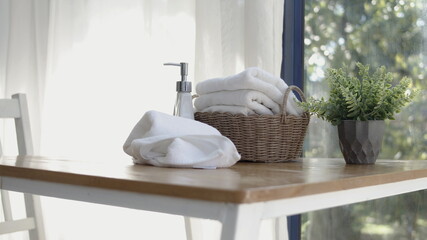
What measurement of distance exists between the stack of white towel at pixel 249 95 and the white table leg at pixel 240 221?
2.01 ft

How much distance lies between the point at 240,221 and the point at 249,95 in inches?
25.5

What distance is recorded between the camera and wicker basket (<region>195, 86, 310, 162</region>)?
4.24 feet

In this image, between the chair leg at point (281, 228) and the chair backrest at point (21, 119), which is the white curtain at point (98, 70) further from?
the chair leg at point (281, 228)

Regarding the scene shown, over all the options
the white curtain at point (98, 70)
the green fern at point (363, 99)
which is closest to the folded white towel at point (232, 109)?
the green fern at point (363, 99)

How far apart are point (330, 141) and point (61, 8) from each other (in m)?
1.04

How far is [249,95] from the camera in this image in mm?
1307

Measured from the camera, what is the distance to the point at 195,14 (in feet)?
6.38

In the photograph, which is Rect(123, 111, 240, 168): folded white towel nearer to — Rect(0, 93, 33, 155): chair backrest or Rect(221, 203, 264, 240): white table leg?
Rect(221, 203, 264, 240): white table leg

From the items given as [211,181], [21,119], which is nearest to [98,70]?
[21,119]

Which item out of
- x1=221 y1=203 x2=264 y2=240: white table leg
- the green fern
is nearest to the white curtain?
the green fern

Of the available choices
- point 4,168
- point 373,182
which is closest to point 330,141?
point 373,182

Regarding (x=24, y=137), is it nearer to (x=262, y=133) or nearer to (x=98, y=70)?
(x=98, y=70)

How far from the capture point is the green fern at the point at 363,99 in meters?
1.28

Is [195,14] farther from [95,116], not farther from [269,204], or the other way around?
[269,204]
